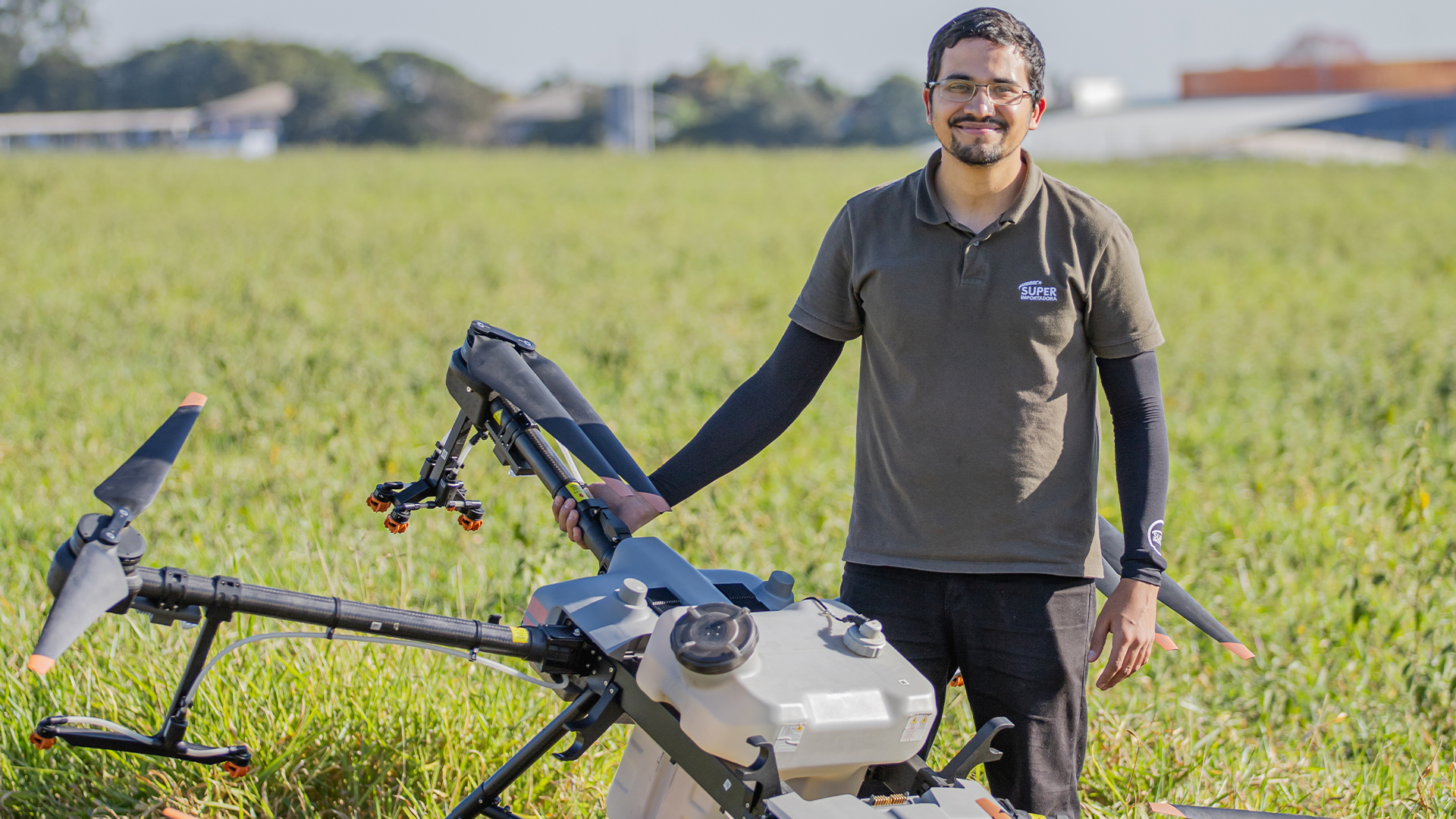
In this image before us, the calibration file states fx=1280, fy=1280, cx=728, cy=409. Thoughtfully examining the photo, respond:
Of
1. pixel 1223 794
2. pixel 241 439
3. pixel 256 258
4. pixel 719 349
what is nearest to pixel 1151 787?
pixel 1223 794

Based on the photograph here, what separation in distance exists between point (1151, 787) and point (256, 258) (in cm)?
1243

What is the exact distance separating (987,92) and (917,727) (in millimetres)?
1209

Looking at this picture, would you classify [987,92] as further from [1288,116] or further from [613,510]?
[1288,116]

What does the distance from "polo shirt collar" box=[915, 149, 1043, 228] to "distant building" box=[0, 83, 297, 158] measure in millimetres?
Answer: 64752

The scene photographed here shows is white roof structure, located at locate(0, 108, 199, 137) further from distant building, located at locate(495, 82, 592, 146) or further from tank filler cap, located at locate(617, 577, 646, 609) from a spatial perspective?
tank filler cap, located at locate(617, 577, 646, 609)

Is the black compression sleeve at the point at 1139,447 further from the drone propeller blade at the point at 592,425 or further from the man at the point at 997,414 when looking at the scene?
the drone propeller blade at the point at 592,425

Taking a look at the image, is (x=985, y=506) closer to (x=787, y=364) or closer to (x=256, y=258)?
(x=787, y=364)

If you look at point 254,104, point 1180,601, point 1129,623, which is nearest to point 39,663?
point 1129,623

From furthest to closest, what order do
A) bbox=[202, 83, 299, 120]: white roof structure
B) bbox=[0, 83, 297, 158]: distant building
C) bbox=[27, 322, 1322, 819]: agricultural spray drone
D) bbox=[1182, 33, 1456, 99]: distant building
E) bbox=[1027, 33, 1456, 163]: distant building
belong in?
1. bbox=[202, 83, 299, 120]: white roof structure
2. bbox=[1182, 33, 1456, 99]: distant building
3. bbox=[0, 83, 297, 158]: distant building
4. bbox=[1027, 33, 1456, 163]: distant building
5. bbox=[27, 322, 1322, 819]: agricultural spray drone

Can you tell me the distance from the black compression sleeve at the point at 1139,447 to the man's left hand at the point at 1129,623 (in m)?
0.04

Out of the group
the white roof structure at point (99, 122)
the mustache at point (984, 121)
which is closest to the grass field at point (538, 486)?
the mustache at point (984, 121)

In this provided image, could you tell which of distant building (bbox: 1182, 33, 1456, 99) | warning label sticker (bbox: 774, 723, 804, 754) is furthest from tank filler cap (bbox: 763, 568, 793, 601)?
distant building (bbox: 1182, 33, 1456, 99)

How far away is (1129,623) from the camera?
243cm

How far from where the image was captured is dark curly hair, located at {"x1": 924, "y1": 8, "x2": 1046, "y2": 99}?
7.86ft
